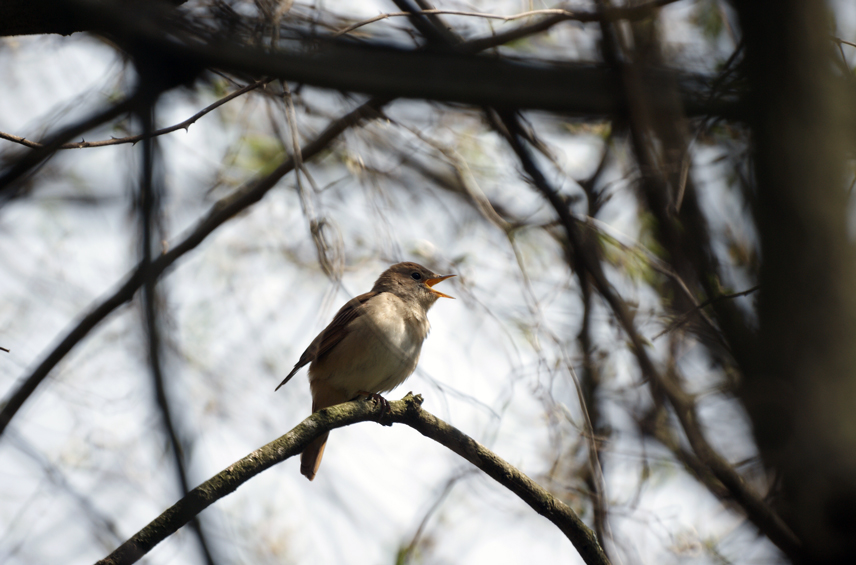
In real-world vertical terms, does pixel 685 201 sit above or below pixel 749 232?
above

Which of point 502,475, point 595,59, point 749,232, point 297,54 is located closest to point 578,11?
point 595,59

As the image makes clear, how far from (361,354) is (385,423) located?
1.26 metres

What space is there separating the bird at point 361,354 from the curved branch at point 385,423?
1.02 metres

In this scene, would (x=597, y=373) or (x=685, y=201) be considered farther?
(x=597, y=373)

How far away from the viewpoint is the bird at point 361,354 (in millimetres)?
4816

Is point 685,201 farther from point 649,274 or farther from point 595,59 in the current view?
point 649,274

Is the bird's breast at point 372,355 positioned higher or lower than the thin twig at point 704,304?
higher

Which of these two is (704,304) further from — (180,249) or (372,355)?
(180,249)

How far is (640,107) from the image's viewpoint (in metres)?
Result: 1.86

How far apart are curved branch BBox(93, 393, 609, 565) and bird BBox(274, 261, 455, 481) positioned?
1.02 meters

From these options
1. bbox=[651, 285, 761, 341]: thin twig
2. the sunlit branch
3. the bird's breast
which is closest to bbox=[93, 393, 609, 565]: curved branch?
the sunlit branch

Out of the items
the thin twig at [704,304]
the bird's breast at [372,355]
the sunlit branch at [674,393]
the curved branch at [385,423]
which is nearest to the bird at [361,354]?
the bird's breast at [372,355]

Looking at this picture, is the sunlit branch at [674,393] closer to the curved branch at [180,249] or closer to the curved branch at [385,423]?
the curved branch at [385,423]

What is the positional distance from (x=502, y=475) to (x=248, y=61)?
2.45 m
